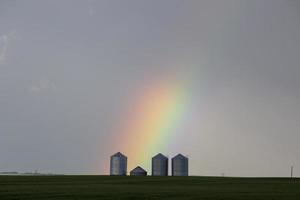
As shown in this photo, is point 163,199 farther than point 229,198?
No

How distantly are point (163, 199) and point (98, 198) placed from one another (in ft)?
24.9

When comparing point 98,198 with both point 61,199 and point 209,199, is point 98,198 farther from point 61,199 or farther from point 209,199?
point 209,199

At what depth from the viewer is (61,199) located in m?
58.5

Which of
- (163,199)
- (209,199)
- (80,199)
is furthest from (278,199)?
(80,199)

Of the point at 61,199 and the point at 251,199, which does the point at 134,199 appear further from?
the point at 251,199

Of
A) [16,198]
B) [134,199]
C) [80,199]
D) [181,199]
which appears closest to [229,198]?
[181,199]

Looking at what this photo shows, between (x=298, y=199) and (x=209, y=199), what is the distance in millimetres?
10562

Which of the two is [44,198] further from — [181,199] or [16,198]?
[181,199]

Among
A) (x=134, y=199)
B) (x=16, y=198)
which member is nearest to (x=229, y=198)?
(x=134, y=199)

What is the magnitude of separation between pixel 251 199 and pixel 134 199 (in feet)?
46.3

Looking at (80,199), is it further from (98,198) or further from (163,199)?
(163,199)

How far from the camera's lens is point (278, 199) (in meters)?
62.8

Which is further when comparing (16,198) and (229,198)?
(229,198)

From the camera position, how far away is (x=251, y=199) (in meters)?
63.4
